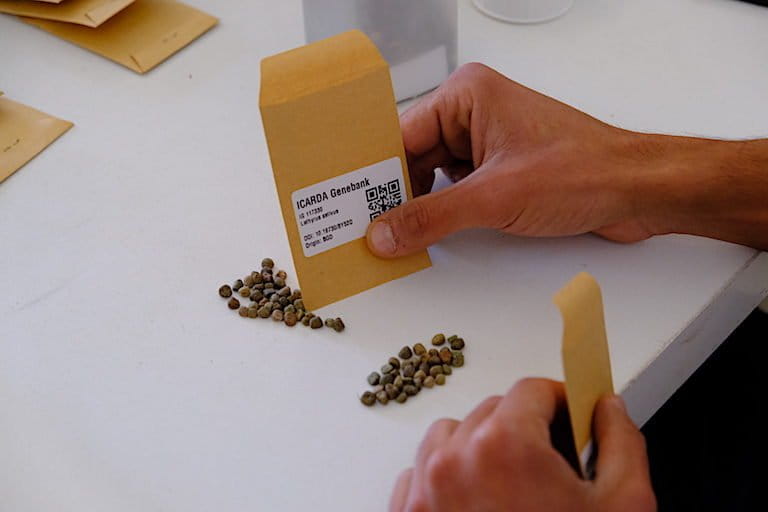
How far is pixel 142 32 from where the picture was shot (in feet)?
3.92

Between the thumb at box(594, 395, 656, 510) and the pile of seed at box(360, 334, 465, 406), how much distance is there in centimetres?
18

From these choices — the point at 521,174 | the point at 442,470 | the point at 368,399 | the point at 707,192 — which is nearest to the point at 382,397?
the point at 368,399

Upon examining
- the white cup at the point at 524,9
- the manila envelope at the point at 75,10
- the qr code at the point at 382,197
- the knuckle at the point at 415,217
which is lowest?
the knuckle at the point at 415,217

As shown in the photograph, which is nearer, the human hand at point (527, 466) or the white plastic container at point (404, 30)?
the human hand at point (527, 466)

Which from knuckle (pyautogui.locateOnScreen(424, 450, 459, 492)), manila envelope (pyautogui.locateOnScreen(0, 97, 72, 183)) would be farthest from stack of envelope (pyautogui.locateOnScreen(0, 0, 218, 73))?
knuckle (pyautogui.locateOnScreen(424, 450, 459, 492))

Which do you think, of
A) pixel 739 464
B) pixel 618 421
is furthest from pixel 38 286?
pixel 739 464

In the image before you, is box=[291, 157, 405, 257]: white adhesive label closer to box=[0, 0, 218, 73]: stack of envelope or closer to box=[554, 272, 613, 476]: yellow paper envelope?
box=[554, 272, 613, 476]: yellow paper envelope

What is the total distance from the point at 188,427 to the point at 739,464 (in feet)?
2.32

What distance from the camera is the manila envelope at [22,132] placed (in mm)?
1040

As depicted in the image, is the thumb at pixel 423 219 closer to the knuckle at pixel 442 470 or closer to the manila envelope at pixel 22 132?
the knuckle at pixel 442 470

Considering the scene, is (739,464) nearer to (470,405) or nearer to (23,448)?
(470,405)

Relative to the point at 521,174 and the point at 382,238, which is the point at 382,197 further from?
the point at 521,174

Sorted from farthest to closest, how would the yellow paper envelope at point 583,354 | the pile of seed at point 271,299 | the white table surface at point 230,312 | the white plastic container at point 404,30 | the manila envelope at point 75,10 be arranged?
the manila envelope at point 75,10 → the white plastic container at point 404,30 → the pile of seed at point 271,299 → the white table surface at point 230,312 → the yellow paper envelope at point 583,354

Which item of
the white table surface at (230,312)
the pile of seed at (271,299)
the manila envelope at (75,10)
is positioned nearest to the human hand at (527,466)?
the white table surface at (230,312)
